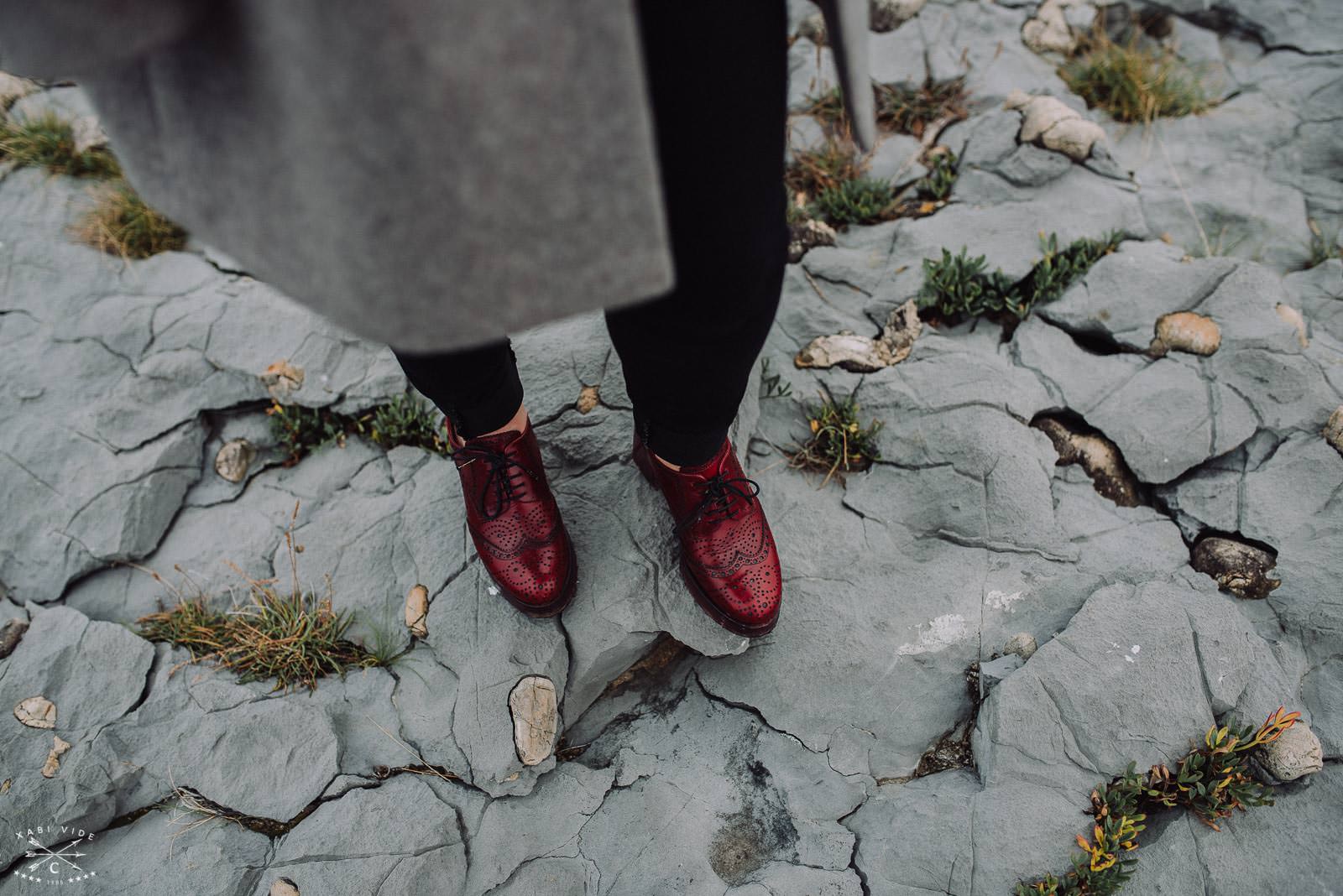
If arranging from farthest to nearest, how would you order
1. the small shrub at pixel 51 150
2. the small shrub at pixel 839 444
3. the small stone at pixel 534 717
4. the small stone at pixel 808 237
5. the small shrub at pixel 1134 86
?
1. the small shrub at pixel 51 150
2. the small shrub at pixel 1134 86
3. the small stone at pixel 808 237
4. the small shrub at pixel 839 444
5. the small stone at pixel 534 717

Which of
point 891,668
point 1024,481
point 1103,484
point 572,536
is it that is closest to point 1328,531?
point 1103,484

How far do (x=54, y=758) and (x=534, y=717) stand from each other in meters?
1.29

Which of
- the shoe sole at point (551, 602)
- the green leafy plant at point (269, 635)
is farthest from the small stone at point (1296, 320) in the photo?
the green leafy plant at point (269, 635)

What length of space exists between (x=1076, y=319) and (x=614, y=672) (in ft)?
6.45

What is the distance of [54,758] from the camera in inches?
80.7

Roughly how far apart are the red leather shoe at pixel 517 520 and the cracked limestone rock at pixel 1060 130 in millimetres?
2423

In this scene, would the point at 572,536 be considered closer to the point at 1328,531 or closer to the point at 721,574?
the point at 721,574

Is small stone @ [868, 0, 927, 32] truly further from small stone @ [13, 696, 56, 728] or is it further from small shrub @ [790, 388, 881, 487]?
small stone @ [13, 696, 56, 728]

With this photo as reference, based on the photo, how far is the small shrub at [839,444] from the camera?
2.44 metres

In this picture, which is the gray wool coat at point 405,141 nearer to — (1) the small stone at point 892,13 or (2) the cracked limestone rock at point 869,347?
(2) the cracked limestone rock at point 869,347

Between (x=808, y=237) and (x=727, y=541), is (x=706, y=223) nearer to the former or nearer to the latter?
(x=727, y=541)

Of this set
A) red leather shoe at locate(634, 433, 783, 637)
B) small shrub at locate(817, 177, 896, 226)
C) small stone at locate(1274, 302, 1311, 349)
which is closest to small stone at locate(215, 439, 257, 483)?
red leather shoe at locate(634, 433, 783, 637)

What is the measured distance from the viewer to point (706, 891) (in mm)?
1891

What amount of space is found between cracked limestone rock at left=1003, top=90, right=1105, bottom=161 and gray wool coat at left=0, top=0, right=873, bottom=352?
2812mm
